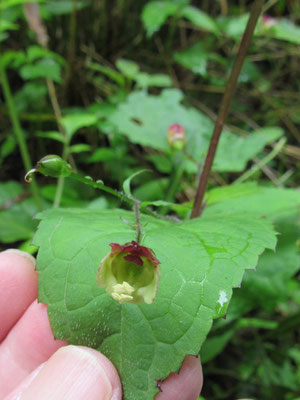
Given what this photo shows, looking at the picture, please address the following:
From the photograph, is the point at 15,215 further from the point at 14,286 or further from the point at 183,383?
the point at 183,383

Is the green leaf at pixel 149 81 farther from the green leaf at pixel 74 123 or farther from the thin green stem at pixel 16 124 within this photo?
the thin green stem at pixel 16 124

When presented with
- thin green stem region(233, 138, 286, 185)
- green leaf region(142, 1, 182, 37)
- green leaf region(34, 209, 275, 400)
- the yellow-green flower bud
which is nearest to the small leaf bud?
the yellow-green flower bud

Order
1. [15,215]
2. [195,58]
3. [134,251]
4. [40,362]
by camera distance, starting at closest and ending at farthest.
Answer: [134,251], [40,362], [15,215], [195,58]

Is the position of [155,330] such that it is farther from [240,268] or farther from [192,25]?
[192,25]

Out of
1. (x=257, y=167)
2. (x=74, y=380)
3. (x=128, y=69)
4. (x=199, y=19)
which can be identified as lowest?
(x=257, y=167)

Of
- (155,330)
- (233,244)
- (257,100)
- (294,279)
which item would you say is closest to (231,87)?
(233,244)

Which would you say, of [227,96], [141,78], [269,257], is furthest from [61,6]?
[269,257]

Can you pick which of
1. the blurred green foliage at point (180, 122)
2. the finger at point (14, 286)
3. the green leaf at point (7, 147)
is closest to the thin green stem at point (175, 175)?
the blurred green foliage at point (180, 122)
